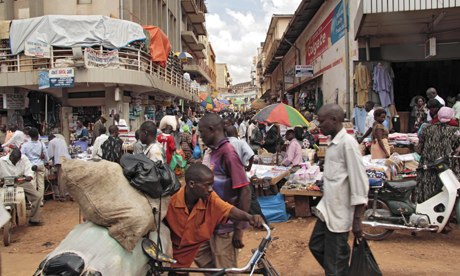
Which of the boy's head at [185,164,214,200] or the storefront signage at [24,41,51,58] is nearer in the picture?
the boy's head at [185,164,214,200]

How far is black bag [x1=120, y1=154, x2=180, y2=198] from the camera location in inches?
116

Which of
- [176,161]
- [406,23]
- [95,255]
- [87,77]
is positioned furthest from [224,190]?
[87,77]

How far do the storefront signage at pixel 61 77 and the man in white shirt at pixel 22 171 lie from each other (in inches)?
361

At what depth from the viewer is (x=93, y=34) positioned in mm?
17484

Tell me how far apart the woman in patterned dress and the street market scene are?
0.07 feet

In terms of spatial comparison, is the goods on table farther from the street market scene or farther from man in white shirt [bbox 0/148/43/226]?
man in white shirt [bbox 0/148/43/226]

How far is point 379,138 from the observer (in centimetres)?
793

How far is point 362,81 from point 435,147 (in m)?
6.19

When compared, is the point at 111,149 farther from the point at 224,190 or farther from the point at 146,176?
the point at 146,176

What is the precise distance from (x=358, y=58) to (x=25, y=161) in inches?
354

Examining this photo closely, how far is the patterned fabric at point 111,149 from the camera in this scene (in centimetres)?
866

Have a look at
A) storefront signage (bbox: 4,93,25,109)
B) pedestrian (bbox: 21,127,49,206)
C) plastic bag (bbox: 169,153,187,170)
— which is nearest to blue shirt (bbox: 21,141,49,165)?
pedestrian (bbox: 21,127,49,206)

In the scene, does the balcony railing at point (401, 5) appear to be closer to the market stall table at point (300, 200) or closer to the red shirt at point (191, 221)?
the market stall table at point (300, 200)

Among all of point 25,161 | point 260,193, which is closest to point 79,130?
point 25,161
